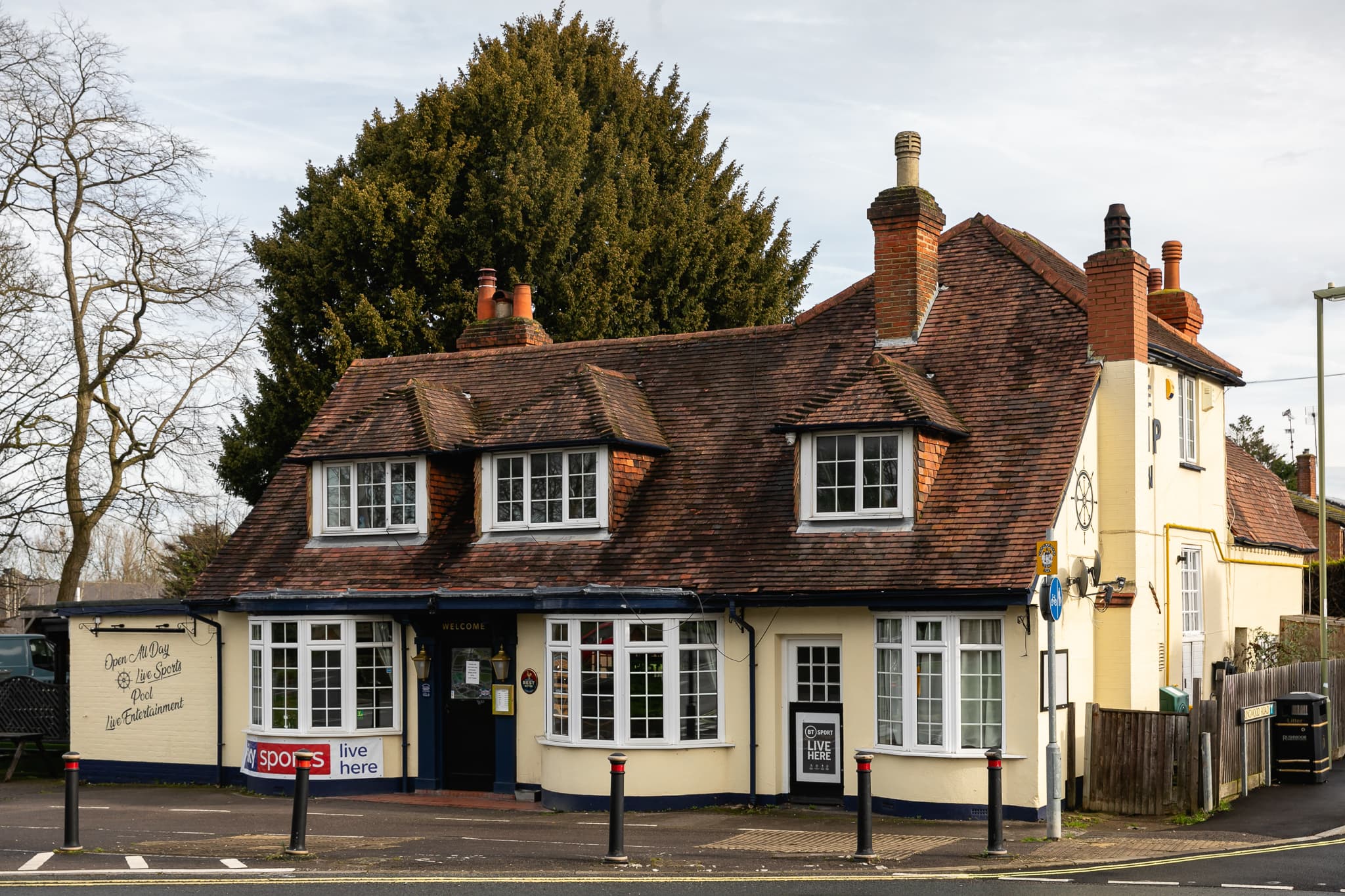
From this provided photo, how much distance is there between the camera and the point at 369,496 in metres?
22.9

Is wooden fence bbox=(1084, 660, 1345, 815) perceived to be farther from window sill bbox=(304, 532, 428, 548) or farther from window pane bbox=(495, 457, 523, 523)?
window sill bbox=(304, 532, 428, 548)

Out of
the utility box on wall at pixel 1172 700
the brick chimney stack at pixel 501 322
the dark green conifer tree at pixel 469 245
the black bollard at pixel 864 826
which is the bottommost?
the black bollard at pixel 864 826

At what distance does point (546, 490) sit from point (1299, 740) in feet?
36.9

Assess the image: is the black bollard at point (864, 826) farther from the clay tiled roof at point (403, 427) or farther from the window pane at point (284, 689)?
the window pane at point (284, 689)

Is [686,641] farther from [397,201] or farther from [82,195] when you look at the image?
[82,195]

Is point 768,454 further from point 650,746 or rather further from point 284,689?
point 284,689

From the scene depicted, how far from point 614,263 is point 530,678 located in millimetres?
15860

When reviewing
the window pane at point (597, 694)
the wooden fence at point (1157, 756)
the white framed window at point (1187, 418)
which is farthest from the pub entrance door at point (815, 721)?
the white framed window at point (1187, 418)

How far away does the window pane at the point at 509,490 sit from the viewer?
2150 centimetres

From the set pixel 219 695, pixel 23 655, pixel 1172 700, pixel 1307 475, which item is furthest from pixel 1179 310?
pixel 1307 475

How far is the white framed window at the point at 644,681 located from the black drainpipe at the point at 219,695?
22.3 feet

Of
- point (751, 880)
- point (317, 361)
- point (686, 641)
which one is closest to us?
point (751, 880)

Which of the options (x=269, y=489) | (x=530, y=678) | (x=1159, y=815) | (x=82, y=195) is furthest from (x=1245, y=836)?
(x=82, y=195)

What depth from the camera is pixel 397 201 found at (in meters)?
33.0
